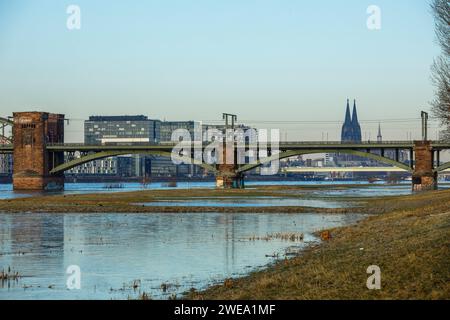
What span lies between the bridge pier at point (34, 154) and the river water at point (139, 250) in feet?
371

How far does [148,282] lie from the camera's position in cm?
2794

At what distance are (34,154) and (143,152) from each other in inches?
1240

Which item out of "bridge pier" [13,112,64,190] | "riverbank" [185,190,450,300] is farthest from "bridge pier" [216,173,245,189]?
"riverbank" [185,190,450,300]

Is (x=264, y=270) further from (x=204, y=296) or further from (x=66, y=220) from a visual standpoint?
(x=66, y=220)

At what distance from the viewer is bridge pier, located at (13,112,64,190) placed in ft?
572

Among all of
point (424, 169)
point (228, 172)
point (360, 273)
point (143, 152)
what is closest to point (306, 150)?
point (228, 172)

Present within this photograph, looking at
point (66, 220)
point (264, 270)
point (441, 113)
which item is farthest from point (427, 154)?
point (264, 270)

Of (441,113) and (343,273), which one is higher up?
(441,113)

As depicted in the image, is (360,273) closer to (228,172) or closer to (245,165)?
(228,172)

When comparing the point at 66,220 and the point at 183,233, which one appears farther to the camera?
the point at 66,220

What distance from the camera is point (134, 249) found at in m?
38.8

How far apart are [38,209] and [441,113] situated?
3959 centimetres
